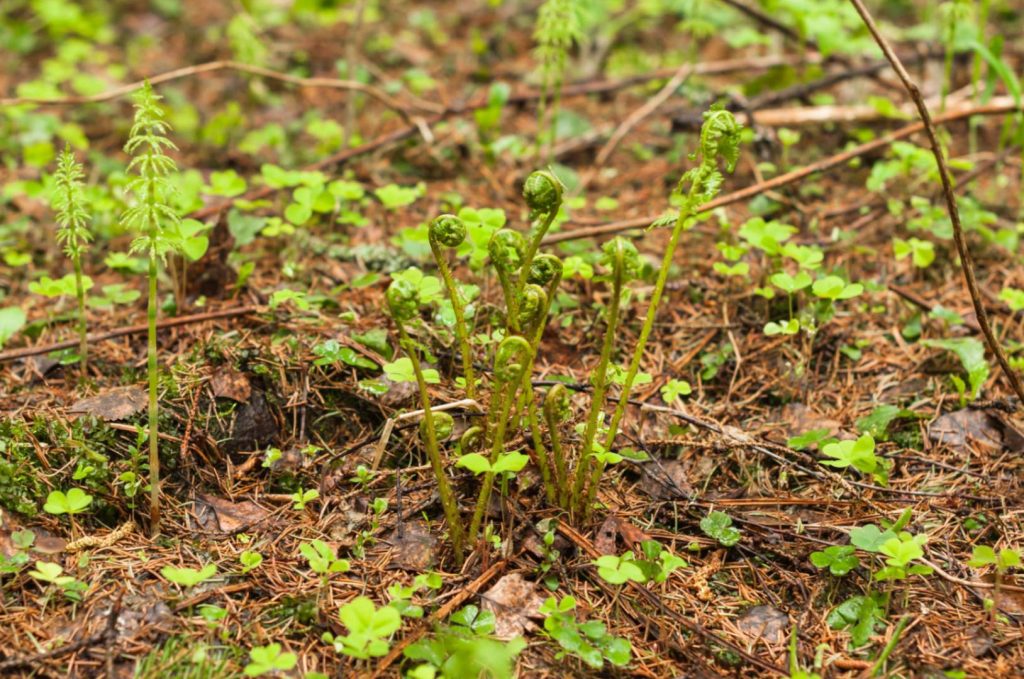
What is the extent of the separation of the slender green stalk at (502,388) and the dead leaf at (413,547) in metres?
0.14

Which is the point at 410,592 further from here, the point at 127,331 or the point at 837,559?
the point at 127,331

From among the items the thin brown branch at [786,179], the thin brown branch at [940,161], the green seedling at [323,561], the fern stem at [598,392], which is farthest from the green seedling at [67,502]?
the thin brown branch at [940,161]

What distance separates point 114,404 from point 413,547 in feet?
3.63

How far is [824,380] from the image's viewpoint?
10.5 ft

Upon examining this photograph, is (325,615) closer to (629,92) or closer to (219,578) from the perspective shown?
(219,578)

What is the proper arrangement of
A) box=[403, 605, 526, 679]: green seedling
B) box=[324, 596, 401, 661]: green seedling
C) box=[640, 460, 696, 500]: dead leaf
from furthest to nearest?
box=[640, 460, 696, 500]: dead leaf, box=[324, 596, 401, 661]: green seedling, box=[403, 605, 526, 679]: green seedling

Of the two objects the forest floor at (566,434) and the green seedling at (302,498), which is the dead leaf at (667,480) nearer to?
the forest floor at (566,434)

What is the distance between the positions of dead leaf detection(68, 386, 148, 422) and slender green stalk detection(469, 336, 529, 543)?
1.18 m

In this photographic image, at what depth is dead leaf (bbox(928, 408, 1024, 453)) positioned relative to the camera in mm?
2844

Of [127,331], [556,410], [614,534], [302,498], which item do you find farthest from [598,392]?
[127,331]

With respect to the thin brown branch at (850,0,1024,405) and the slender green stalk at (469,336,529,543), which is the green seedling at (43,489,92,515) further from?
the thin brown branch at (850,0,1024,405)

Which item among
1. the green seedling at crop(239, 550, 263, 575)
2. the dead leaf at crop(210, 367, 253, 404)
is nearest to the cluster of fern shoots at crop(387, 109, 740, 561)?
the green seedling at crop(239, 550, 263, 575)

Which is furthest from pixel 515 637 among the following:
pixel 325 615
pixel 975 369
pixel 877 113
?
pixel 877 113

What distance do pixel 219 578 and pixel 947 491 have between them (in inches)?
86.2
